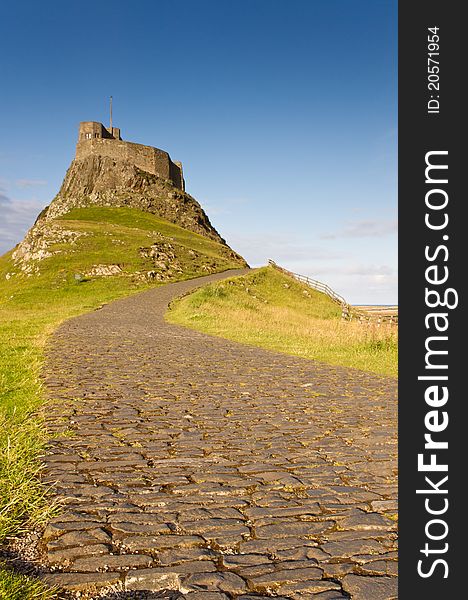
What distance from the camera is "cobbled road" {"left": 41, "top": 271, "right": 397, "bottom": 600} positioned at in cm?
329

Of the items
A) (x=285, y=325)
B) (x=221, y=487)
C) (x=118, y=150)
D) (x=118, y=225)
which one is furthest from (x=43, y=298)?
(x=118, y=150)

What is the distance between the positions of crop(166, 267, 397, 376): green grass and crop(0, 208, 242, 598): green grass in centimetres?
747

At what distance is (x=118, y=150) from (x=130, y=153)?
213 centimetres

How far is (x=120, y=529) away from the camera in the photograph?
12.7 ft

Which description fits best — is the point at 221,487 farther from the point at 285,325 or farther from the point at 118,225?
the point at 118,225

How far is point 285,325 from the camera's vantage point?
2719 centimetres

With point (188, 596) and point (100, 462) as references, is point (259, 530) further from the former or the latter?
point (100, 462)

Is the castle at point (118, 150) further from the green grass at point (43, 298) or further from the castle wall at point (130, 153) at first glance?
the green grass at point (43, 298)

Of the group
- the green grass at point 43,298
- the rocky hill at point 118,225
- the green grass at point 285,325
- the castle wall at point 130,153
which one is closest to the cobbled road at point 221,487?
the green grass at point 43,298

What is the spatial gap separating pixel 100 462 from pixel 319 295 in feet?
166

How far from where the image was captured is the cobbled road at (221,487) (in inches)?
129

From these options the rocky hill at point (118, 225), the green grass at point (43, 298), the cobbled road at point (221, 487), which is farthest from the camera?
the rocky hill at point (118, 225)

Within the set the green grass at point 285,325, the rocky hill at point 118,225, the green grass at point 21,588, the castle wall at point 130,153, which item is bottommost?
the green grass at point 21,588

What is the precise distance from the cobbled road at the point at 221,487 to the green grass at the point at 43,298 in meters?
0.29
